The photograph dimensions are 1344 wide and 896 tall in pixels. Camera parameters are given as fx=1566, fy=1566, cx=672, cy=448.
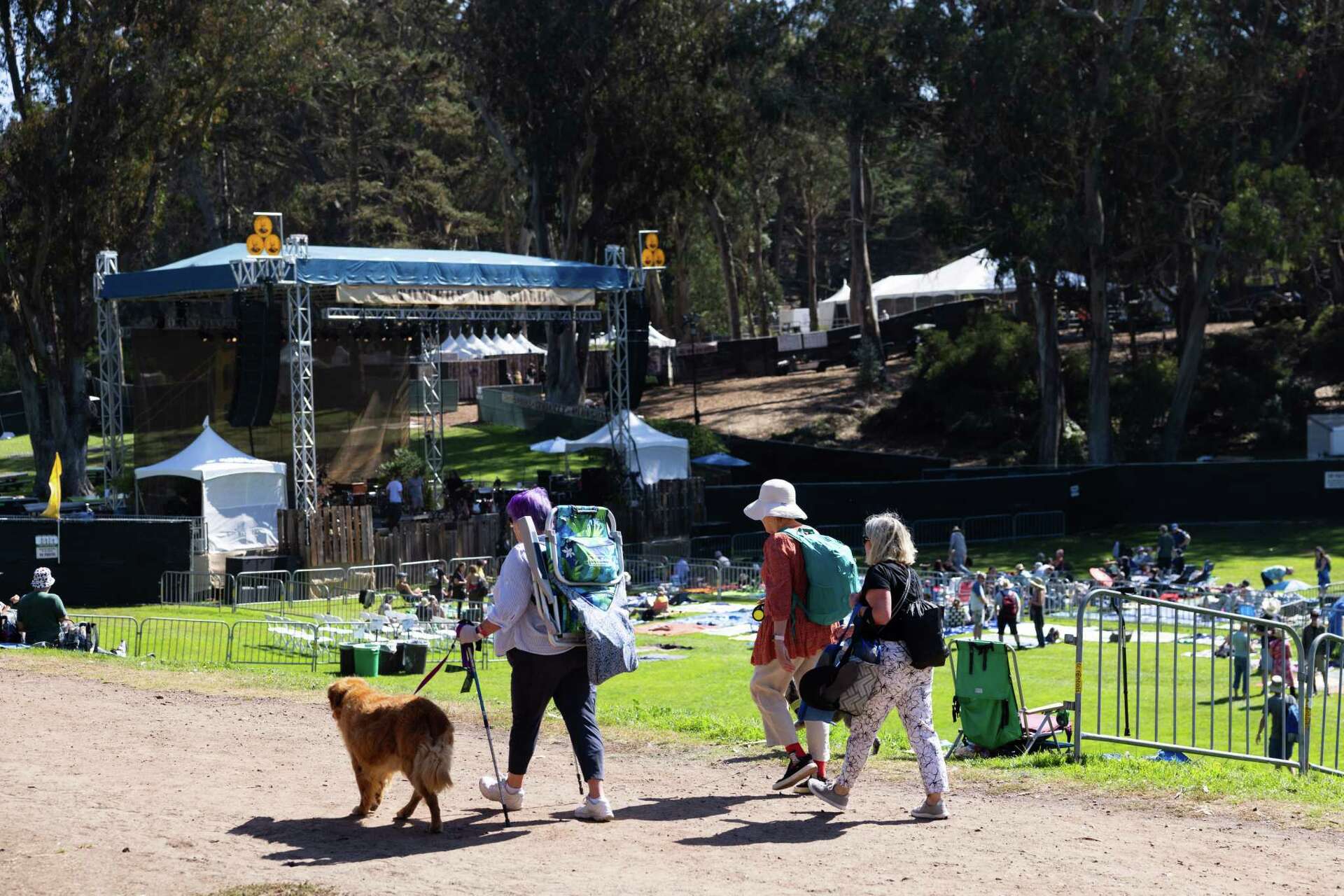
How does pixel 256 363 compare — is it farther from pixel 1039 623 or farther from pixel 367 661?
pixel 1039 623

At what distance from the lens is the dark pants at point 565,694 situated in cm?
704

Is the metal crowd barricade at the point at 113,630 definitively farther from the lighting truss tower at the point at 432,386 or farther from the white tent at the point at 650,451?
the lighting truss tower at the point at 432,386

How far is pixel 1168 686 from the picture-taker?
16.4m

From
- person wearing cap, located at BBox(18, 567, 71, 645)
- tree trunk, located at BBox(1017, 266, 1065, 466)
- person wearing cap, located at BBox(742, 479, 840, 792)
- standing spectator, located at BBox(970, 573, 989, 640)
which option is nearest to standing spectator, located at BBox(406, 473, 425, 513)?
standing spectator, located at BBox(970, 573, 989, 640)

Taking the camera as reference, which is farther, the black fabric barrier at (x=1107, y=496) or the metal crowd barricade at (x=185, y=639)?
the black fabric barrier at (x=1107, y=496)

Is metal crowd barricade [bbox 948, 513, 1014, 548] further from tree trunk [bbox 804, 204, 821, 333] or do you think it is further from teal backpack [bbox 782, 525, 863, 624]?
tree trunk [bbox 804, 204, 821, 333]

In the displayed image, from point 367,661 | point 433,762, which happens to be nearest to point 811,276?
point 367,661

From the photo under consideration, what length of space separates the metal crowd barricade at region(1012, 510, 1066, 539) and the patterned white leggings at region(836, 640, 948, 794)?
1018 inches

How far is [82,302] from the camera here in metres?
35.9

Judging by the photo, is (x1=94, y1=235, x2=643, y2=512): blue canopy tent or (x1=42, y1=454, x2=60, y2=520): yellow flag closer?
(x1=42, y1=454, x2=60, y2=520): yellow flag

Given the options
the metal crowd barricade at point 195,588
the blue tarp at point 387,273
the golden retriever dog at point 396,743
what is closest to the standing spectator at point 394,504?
the blue tarp at point 387,273

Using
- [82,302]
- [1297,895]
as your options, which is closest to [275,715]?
[1297,895]

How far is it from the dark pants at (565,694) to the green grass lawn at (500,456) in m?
28.8

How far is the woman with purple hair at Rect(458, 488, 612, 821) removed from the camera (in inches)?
275
